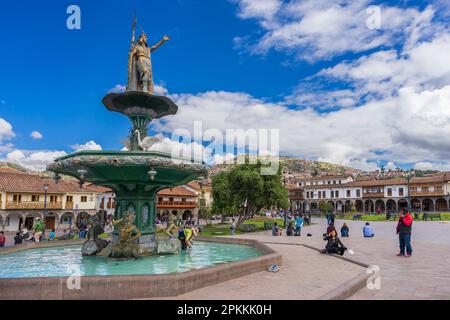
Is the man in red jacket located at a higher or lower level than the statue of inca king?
lower

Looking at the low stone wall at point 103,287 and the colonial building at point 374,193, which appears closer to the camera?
the low stone wall at point 103,287

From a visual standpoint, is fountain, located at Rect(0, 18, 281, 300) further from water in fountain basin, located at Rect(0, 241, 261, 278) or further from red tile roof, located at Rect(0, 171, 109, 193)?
red tile roof, located at Rect(0, 171, 109, 193)

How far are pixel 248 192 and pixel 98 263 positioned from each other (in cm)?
2451

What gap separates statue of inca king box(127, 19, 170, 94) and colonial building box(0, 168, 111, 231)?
87.2 feet

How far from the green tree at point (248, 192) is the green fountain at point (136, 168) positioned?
20.5m

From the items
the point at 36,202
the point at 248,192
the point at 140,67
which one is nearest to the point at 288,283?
the point at 140,67

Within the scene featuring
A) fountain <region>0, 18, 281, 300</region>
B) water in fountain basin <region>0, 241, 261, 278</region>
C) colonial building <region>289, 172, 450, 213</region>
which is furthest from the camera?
colonial building <region>289, 172, 450, 213</region>

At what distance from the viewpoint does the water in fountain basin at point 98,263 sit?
8.03 m

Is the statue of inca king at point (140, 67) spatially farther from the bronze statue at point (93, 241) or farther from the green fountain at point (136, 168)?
the bronze statue at point (93, 241)

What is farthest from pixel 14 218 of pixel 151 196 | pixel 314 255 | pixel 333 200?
pixel 333 200

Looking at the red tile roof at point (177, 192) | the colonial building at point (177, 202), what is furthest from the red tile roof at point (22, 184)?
the red tile roof at point (177, 192)

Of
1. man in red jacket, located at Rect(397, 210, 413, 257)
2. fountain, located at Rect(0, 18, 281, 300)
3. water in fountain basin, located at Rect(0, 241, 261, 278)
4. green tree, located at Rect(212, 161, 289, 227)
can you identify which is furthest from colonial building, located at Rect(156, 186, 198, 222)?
man in red jacket, located at Rect(397, 210, 413, 257)

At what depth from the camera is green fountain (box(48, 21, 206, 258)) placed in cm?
952
